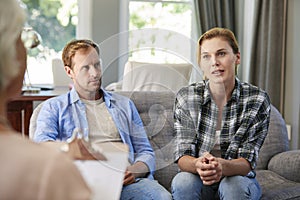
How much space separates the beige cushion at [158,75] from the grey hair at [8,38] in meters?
1.52

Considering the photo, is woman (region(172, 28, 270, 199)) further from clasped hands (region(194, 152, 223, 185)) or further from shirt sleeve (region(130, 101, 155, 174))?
shirt sleeve (region(130, 101, 155, 174))

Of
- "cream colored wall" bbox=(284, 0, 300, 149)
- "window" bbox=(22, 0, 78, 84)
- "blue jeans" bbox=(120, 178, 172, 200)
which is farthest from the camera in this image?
"window" bbox=(22, 0, 78, 84)

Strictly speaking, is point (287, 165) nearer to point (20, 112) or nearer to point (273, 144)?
point (273, 144)

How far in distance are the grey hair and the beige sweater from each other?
11cm

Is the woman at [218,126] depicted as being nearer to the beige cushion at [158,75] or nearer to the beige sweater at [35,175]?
the beige cushion at [158,75]

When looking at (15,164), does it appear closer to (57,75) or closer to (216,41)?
(216,41)

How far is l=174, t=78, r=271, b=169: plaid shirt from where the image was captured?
2469 mm

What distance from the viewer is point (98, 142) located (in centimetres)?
201

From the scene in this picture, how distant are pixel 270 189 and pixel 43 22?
380cm

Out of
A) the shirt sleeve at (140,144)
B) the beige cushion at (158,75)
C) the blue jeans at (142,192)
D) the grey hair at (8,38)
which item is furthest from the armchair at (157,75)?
the grey hair at (8,38)

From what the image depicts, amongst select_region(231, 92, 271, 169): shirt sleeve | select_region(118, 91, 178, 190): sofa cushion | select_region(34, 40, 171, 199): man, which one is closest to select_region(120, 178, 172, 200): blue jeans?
select_region(34, 40, 171, 199): man

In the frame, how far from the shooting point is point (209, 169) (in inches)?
92.7

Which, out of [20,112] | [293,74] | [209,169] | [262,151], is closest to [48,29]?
[20,112]

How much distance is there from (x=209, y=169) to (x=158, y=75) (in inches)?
17.0
